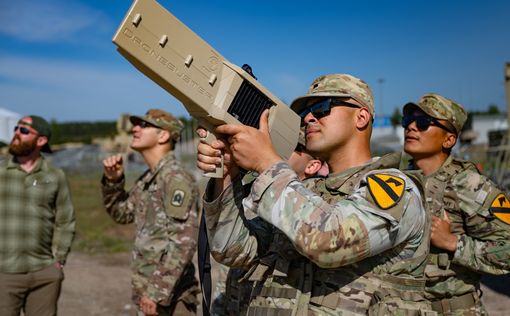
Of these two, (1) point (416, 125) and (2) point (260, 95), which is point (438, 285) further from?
(2) point (260, 95)

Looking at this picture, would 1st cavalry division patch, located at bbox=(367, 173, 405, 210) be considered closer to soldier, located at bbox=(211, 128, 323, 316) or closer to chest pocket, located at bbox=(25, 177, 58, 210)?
soldier, located at bbox=(211, 128, 323, 316)

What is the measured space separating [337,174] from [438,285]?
1479 mm

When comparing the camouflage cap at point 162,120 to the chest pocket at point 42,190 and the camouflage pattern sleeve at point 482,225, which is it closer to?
the chest pocket at point 42,190

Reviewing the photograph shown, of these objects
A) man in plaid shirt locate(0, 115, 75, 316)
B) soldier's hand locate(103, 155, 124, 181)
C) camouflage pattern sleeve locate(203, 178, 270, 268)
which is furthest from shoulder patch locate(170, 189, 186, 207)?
camouflage pattern sleeve locate(203, 178, 270, 268)

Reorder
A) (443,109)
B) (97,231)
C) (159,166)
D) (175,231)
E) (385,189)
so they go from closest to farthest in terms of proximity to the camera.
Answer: (385,189), (443,109), (175,231), (159,166), (97,231)

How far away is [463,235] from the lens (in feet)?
10.4

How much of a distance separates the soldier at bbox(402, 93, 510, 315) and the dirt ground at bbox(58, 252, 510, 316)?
138 inches

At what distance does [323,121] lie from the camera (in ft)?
7.01

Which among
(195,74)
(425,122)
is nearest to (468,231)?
(425,122)

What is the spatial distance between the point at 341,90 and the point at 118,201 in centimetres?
276

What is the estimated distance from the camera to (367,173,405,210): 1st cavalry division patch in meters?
1.75

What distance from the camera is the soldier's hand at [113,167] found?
405 cm

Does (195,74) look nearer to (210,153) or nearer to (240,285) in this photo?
(210,153)

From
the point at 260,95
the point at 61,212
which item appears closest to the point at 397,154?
the point at 260,95
